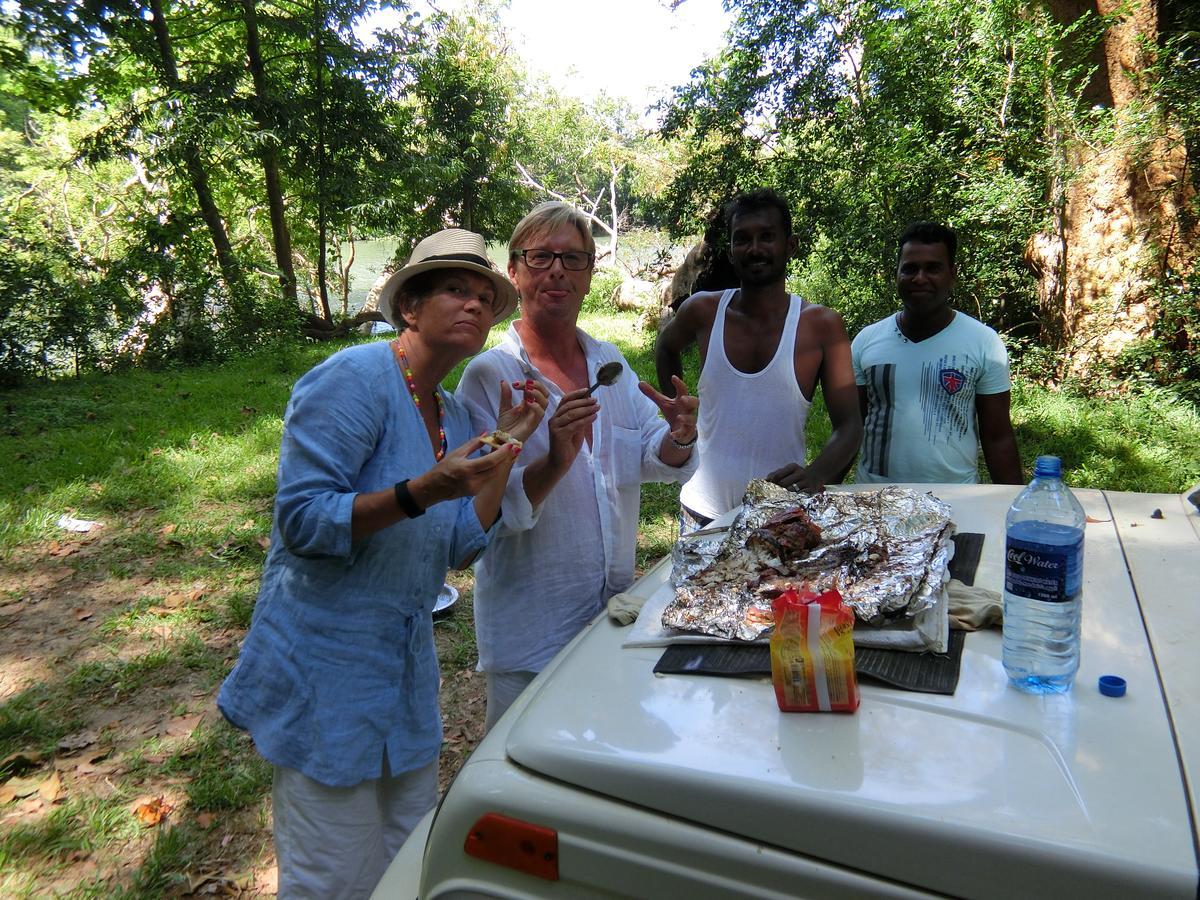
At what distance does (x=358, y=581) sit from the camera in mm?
1745

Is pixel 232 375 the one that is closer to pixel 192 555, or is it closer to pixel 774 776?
pixel 192 555

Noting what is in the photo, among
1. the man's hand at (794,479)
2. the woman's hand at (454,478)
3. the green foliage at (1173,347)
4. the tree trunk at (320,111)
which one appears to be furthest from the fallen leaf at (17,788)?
the tree trunk at (320,111)

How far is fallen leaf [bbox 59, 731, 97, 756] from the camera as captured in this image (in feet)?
10.7

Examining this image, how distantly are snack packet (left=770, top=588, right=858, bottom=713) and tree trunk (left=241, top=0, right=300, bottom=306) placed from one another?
13839 mm

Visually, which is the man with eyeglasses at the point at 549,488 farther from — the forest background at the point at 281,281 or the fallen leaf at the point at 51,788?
the fallen leaf at the point at 51,788

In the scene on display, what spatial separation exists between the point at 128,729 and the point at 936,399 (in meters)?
3.58

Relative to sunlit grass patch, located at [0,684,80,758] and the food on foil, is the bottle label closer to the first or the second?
the food on foil

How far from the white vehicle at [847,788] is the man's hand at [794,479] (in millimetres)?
1004

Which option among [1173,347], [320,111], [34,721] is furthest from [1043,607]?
[320,111]

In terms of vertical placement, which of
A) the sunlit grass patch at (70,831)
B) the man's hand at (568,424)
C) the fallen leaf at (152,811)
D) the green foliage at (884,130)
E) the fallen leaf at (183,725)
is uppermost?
the green foliage at (884,130)

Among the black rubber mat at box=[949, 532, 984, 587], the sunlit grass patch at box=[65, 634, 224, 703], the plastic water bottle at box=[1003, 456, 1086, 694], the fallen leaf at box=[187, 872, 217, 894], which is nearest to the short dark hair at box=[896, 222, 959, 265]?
the black rubber mat at box=[949, 532, 984, 587]

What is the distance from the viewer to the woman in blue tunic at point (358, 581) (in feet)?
5.41

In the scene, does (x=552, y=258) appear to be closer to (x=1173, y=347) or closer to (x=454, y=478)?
(x=454, y=478)

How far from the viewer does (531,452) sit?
2.13 meters
